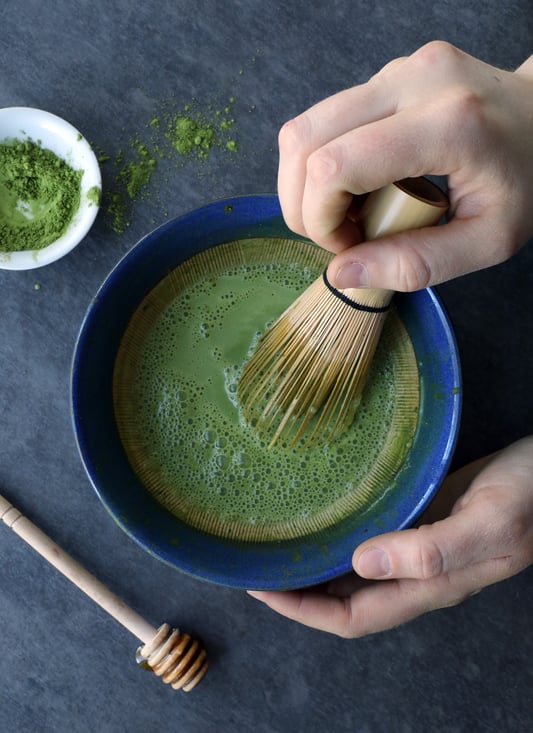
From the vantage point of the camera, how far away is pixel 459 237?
0.71 metres

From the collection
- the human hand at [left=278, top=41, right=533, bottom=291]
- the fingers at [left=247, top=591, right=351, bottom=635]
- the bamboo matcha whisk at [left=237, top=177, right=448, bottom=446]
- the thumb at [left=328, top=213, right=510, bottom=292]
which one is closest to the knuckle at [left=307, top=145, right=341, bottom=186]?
the human hand at [left=278, top=41, right=533, bottom=291]

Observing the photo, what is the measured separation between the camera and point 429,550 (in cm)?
82

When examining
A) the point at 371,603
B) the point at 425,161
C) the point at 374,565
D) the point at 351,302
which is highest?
the point at 425,161

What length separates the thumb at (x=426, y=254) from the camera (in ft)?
2.34

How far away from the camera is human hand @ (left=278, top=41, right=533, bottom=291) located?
641mm

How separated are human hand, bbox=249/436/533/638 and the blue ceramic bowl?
6 cm

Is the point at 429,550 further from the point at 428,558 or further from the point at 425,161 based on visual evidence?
the point at 425,161

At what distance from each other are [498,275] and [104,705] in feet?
3.28

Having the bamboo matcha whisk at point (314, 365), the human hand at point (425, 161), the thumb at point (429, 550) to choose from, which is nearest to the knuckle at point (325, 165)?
the human hand at point (425, 161)

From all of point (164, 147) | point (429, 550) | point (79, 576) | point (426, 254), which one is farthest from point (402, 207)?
point (79, 576)

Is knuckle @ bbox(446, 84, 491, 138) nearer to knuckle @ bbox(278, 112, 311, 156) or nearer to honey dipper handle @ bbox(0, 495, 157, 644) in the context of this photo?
knuckle @ bbox(278, 112, 311, 156)

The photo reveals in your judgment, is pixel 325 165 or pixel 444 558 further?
pixel 444 558

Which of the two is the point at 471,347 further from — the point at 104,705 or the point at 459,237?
the point at 104,705

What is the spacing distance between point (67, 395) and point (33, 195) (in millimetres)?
339
